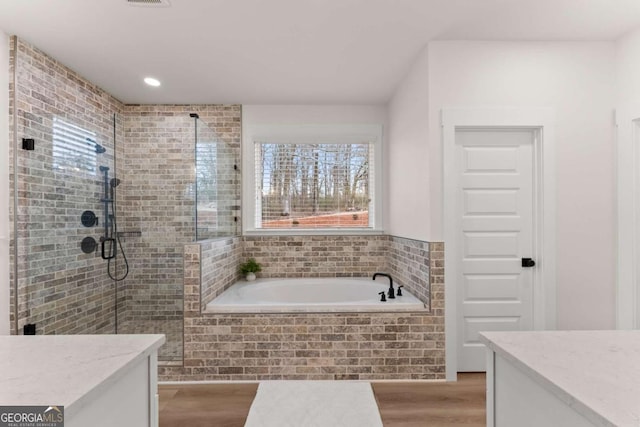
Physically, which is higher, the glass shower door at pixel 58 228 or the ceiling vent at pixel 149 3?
the ceiling vent at pixel 149 3

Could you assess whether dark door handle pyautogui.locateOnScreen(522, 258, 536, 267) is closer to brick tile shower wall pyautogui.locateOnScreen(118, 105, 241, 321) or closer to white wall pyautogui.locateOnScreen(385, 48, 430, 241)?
white wall pyautogui.locateOnScreen(385, 48, 430, 241)

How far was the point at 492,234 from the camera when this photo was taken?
2.75 metres

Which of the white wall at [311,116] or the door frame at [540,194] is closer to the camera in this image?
the door frame at [540,194]

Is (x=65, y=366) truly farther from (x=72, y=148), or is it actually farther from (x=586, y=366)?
(x=72, y=148)

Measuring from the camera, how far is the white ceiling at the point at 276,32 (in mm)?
2178

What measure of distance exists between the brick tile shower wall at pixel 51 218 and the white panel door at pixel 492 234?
313 centimetres

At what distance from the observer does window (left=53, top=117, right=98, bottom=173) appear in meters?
2.63

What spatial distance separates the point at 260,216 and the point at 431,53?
8.11 feet

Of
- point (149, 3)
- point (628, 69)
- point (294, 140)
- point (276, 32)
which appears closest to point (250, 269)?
point (294, 140)

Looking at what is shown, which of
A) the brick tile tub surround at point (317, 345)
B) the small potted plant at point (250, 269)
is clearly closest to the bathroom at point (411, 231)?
the brick tile tub surround at point (317, 345)

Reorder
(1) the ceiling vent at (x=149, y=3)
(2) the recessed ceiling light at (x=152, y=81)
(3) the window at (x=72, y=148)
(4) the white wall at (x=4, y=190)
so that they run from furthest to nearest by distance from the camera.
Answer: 1. (2) the recessed ceiling light at (x=152, y=81)
2. (3) the window at (x=72, y=148)
3. (4) the white wall at (x=4, y=190)
4. (1) the ceiling vent at (x=149, y=3)

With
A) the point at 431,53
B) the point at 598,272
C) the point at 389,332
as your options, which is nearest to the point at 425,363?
the point at 389,332

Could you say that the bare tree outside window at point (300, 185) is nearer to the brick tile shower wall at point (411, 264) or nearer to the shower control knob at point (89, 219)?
the brick tile shower wall at point (411, 264)

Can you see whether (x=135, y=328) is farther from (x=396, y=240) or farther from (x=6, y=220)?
(x=396, y=240)
